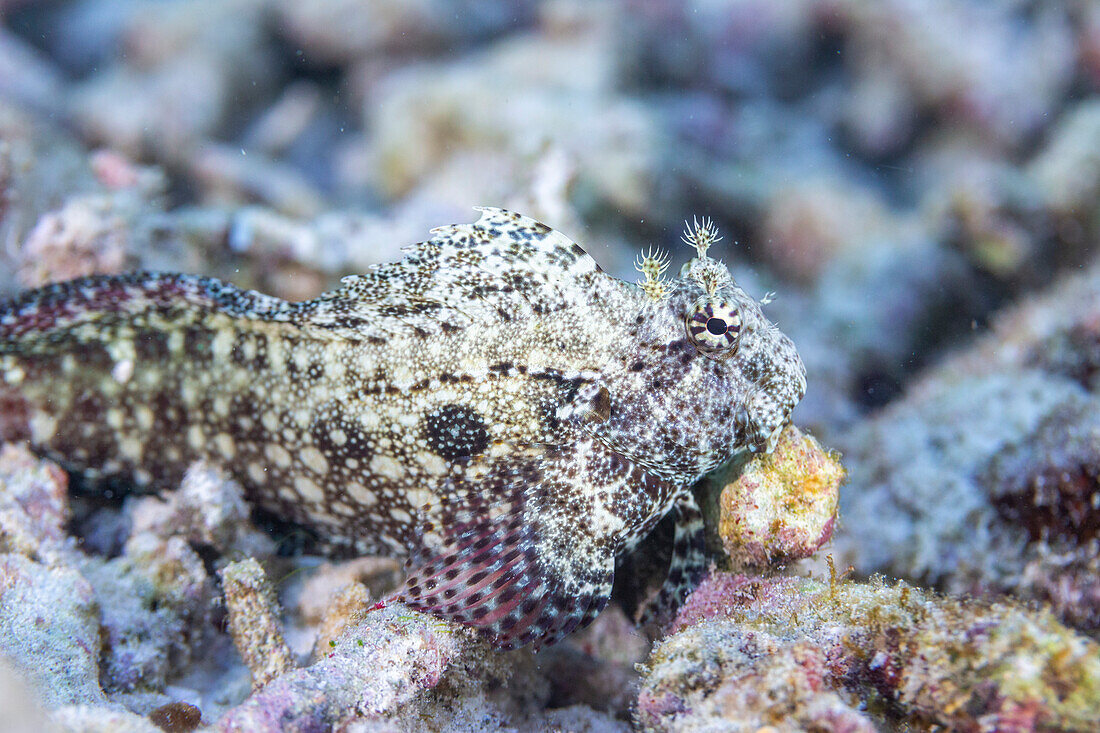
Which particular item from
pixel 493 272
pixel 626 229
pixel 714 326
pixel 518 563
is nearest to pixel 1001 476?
pixel 714 326

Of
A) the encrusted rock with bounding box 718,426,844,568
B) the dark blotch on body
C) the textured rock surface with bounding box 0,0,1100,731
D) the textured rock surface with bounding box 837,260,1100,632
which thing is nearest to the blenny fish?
the dark blotch on body

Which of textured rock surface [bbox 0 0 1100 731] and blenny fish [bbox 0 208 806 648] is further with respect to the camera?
blenny fish [bbox 0 208 806 648]

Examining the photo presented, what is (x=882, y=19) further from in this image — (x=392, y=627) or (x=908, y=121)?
(x=392, y=627)

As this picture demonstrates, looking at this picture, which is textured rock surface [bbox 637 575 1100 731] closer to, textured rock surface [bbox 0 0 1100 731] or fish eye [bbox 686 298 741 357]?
textured rock surface [bbox 0 0 1100 731]

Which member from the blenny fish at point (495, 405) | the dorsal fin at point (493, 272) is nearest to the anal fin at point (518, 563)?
the blenny fish at point (495, 405)

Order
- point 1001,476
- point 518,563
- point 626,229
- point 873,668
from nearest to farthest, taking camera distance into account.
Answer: point 873,668 → point 518,563 → point 1001,476 → point 626,229

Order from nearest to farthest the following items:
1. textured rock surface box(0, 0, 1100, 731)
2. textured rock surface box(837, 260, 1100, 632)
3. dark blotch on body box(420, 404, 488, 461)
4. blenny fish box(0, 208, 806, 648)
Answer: textured rock surface box(0, 0, 1100, 731) < blenny fish box(0, 208, 806, 648) < dark blotch on body box(420, 404, 488, 461) < textured rock surface box(837, 260, 1100, 632)

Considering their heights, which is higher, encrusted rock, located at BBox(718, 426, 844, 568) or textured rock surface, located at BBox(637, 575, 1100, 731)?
encrusted rock, located at BBox(718, 426, 844, 568)

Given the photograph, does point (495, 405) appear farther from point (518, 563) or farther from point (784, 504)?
point (784, 504)

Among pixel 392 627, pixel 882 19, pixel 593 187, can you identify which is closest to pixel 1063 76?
pixel 882 19
